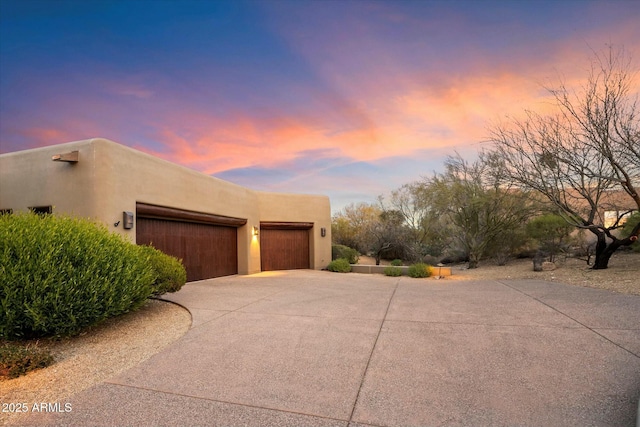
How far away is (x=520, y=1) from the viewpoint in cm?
806

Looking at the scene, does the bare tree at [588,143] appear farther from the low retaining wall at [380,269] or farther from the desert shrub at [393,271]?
the desert shrub at [393,271]

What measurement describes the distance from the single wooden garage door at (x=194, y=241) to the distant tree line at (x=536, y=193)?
25.0ft

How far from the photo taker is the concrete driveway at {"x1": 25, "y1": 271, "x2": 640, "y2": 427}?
2.61 metres

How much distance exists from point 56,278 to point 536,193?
46.6 ft

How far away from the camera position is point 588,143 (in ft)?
30.5

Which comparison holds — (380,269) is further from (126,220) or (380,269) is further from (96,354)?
(96,354)

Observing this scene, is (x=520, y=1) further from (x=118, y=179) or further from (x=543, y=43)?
(x=118, y=179)

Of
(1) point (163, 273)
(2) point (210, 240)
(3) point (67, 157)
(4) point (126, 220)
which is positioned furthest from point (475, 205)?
(3) point (67, 157)

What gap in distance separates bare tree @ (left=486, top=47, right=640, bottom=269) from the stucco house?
8137 mm

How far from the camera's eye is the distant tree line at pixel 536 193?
8.82 meters

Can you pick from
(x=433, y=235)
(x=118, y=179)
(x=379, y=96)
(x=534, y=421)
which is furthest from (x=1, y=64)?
(x=433, y=235)

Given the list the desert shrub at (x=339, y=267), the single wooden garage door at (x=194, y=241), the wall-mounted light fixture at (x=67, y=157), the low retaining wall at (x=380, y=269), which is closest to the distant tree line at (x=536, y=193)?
the low retaining wall at (x=380, y=269)

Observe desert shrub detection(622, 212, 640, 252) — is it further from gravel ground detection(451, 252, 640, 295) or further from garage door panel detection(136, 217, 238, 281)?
garage door panel detection(136, 217, 238, 281)

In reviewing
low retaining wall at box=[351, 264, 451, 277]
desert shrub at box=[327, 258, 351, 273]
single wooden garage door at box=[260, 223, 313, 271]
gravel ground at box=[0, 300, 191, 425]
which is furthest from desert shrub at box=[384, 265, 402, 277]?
gravel ground at box=[0, 300, 191, 425]
